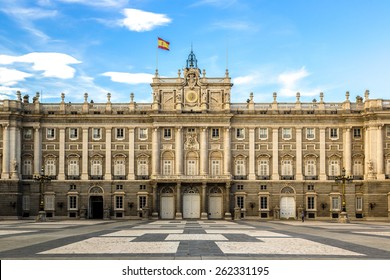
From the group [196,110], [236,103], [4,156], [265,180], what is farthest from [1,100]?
[265,180]

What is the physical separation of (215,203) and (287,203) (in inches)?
365

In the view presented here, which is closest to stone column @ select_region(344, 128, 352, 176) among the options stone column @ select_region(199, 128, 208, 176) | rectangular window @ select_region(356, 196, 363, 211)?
rectangular window @ select_region(356, 196, 363, 211)

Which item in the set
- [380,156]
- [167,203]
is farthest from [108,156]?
[380,156]

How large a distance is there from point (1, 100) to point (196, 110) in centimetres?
2504

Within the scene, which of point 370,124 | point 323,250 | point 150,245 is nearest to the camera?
point 323,250

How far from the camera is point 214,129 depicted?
2987 inches

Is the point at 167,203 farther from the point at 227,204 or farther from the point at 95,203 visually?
the point at 95,203

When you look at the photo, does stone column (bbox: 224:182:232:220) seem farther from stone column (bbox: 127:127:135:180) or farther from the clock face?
stone column (bbox: 127:127:135:180)

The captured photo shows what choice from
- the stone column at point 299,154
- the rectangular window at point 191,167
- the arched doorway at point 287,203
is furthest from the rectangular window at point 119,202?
the stone column at point 299,154

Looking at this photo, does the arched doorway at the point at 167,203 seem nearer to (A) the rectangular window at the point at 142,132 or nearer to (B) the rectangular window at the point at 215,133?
(A) the rectangular window at the point at 142,132

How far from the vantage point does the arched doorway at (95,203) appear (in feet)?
250

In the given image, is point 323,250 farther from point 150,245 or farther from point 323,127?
point 323,127

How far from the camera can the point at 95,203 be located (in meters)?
76.7

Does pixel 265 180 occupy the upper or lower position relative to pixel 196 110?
lower
